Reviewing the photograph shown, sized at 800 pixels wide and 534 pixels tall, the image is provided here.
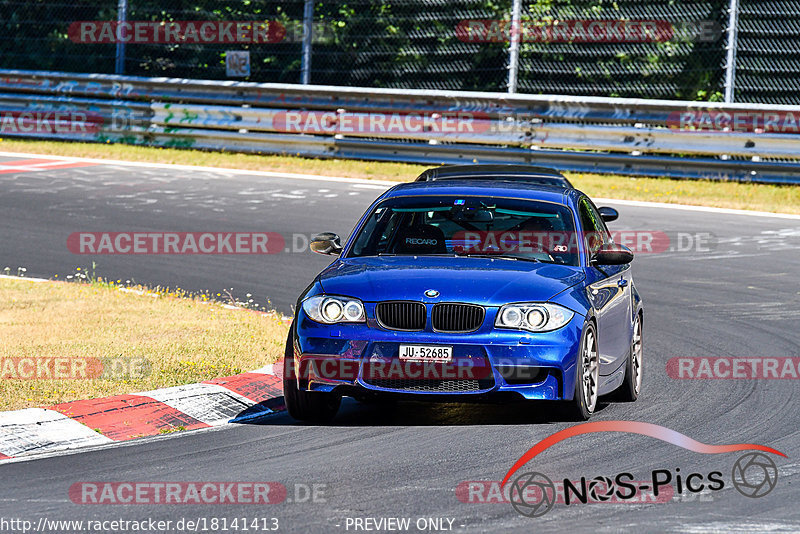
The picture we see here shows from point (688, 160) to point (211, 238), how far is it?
7.79 m

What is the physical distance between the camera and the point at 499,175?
1080 centimetres

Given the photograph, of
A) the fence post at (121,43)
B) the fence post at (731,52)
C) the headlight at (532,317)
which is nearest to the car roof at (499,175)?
the headlight at (532,317)

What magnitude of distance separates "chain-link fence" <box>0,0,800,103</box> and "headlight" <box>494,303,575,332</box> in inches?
503

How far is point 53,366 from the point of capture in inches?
352

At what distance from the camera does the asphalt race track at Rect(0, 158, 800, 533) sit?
5.86 meters

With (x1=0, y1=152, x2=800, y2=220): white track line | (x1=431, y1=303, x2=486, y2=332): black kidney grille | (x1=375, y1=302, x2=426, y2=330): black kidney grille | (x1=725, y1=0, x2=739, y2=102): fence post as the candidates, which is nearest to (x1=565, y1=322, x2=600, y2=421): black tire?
(x1=431, y1=303, x2=486, y2=332): black kidney grille

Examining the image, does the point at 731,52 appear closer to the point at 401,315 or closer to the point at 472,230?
the point at 472,230

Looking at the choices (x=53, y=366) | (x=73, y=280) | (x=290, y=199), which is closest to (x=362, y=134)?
(x=290, y=199)

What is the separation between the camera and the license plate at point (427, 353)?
7.43 metres

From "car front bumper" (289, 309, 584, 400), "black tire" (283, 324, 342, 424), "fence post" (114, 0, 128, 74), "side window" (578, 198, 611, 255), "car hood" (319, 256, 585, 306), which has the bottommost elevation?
"black tire" (283, 324, 342, 424)

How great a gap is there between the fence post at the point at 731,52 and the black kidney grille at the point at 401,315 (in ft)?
42.8

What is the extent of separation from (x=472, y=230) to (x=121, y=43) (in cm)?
1528

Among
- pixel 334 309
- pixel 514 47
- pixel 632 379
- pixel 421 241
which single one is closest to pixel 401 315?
pixel 334 309

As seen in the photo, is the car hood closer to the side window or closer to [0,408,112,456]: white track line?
the side window
